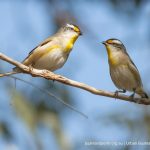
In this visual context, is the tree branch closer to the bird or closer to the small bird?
the small bird

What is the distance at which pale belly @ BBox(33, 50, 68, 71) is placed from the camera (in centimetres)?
426

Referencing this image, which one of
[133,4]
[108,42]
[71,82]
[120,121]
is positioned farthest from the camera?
[108,42]

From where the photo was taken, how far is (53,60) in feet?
14.0

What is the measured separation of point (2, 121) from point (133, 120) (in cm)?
95

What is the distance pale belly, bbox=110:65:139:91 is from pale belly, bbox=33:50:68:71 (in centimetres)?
56

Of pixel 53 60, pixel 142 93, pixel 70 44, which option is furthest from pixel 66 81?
pixel 70 44

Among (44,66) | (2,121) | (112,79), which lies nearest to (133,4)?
(112,79)

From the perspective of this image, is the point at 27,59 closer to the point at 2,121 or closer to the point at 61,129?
the point at 2,121

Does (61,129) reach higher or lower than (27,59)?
lower

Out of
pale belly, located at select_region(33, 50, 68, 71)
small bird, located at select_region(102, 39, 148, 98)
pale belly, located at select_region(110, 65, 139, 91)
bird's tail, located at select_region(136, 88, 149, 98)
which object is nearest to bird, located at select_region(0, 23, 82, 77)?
pale belly, located at select_region(33, 50, 68, 71)

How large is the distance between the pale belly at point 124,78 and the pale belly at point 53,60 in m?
0.56

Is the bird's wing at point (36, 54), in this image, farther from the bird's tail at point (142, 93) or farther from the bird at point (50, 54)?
the bird's tail at point (142, 93)

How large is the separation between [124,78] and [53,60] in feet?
2.55

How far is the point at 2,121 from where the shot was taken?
2.81 m
